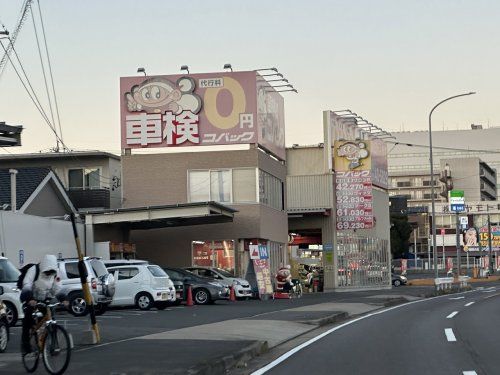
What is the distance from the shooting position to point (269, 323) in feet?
81.3

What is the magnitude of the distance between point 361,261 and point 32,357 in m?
52.9

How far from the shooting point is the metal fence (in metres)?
63.1

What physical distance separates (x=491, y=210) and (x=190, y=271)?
133 m

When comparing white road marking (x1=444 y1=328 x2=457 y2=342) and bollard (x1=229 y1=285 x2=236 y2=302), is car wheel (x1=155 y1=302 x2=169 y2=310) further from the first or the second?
white road marking (x1=444 y1=328 x2=457 y2=342)

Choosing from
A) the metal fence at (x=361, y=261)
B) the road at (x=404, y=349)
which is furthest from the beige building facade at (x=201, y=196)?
the road at (x=404, y=349)

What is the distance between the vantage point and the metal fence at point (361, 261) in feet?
207

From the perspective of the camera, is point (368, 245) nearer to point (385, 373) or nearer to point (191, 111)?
point (191, 111)

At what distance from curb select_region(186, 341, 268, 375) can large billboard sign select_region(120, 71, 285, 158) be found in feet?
104

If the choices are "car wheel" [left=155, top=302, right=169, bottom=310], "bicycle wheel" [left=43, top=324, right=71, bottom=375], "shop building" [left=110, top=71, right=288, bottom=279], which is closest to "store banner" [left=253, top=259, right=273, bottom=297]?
"shop building" [left=110, top=71, right=288, bottom=279]

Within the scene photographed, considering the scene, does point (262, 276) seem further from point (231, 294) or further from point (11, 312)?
point (11, 312)

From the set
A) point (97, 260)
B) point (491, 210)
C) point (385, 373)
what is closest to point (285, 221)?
point (97, 260)

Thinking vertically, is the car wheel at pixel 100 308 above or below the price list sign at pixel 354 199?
below

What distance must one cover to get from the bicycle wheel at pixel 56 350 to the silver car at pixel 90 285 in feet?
45.7

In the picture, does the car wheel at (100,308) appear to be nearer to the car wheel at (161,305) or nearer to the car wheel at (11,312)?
the car wheel at (161,305)
